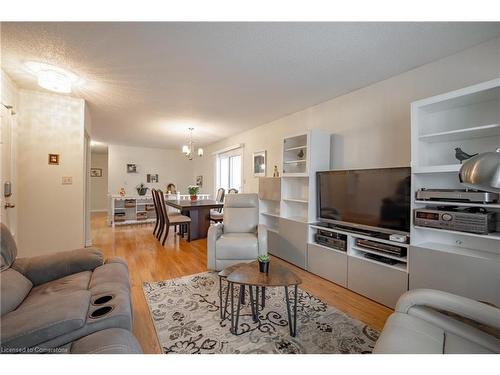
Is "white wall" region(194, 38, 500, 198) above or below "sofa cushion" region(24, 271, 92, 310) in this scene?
above

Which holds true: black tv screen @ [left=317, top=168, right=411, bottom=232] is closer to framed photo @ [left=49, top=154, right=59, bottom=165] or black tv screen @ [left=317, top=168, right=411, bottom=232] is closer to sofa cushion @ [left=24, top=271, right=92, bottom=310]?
sofa cushion @ [left=24, top=271, right=92, bottom=310]

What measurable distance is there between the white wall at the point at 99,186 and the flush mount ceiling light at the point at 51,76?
7.16 meters

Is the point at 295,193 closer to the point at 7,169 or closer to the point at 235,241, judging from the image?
the point at 235,241

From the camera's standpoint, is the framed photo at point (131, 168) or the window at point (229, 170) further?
the framed photo at point (131, 168)

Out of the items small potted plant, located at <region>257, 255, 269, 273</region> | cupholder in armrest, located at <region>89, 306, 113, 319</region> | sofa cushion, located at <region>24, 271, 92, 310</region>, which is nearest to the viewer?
cupholder in armrest, located at <region>89, 306, 113, 319</region>

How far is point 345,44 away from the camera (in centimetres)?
186

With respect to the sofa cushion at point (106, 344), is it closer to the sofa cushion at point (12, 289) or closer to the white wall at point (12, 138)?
the sofa cushion at point (12, 289)

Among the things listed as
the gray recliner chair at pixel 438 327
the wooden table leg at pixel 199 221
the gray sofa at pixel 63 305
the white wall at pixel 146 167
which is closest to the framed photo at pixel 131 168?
the white wall at pixel 146 167

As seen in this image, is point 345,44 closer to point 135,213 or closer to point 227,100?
point 227,100

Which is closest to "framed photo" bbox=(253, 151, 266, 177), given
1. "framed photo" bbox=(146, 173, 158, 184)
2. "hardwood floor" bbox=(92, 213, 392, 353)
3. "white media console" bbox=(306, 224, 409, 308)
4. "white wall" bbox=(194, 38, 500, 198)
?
"white wall" bbox=(194, 38, 500, 198)

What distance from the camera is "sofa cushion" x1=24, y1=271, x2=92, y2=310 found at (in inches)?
57.2

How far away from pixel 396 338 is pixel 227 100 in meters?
3.07

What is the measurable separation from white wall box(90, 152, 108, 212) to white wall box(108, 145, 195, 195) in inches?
84.8

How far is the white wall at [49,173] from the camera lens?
9.46ft
